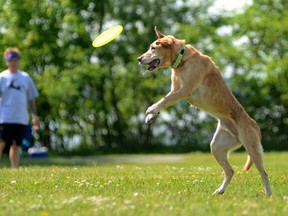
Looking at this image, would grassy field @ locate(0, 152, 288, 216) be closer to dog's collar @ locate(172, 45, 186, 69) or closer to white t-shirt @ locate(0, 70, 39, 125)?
white t-shirt @ locate(0, 70, 39, 125)

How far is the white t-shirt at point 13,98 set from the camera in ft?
39.5

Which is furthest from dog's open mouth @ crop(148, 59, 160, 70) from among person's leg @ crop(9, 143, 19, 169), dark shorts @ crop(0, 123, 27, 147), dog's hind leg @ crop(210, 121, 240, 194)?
person's leg @ crop(9, 143, 19, 169)

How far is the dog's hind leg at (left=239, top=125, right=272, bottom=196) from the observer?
8141 mm

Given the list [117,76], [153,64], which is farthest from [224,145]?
[117,76]

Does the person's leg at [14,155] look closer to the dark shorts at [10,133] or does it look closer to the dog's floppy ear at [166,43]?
the dark shorts at [10,133]

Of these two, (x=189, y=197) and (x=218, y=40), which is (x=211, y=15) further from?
(x=189, y=197)

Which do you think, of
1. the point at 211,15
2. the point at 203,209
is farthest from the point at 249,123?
the point at 211,15

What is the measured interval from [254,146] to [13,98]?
5250 millimetres

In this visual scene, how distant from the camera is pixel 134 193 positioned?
7.82m

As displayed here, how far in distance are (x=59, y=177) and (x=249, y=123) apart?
3054mm

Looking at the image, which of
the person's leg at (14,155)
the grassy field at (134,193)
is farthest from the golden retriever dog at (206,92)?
the person's leg at (14,155)

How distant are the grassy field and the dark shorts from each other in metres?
1.21

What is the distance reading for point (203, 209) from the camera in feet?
21.0

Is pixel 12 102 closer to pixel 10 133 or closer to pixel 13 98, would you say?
pixel 13 98
